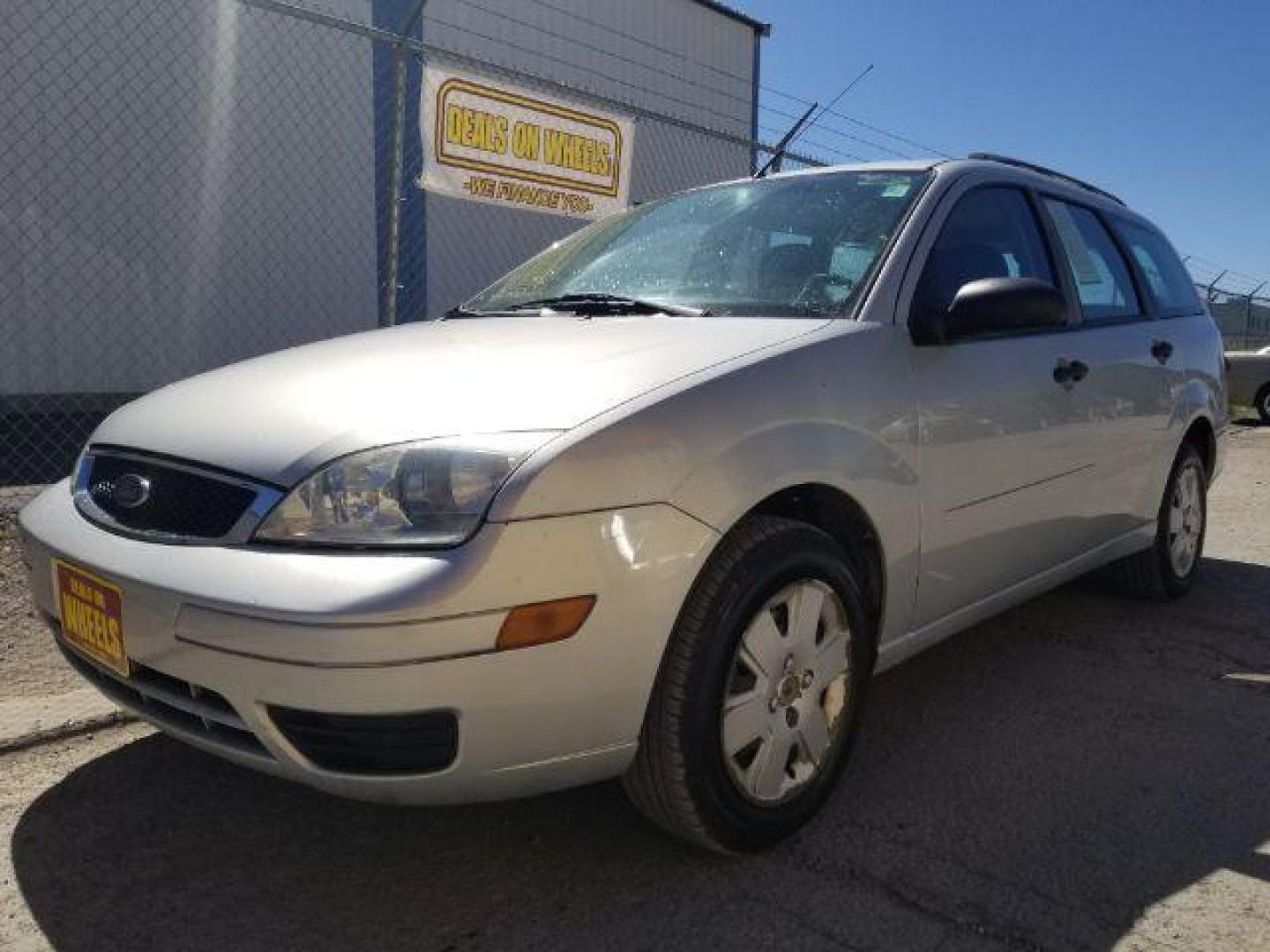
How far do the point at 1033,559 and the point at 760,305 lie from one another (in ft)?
4.03

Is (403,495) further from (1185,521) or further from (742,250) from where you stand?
(1185,521)

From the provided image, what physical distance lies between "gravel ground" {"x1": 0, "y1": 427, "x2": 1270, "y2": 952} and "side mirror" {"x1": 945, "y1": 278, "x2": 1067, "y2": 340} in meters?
1.12

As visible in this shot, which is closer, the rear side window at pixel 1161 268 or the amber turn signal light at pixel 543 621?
the amber turn signal light at pixel 543 621

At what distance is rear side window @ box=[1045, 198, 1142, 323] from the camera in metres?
3.52

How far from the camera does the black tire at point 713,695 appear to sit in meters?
2.00

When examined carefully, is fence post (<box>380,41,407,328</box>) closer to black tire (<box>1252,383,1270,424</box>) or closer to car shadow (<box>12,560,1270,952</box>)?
car shadow (<box>12,560,1270,952</box>)

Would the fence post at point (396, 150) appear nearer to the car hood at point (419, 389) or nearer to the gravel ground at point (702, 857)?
the car hood at point (419, 389)

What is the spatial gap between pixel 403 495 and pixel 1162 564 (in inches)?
135

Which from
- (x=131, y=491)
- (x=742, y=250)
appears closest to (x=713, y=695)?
(x=131, y=491)

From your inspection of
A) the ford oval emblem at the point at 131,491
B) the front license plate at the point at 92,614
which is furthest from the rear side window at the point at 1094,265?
the front license plate at the point at 92,614

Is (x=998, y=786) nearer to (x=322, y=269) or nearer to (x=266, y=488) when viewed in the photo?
(x=266, y=488)

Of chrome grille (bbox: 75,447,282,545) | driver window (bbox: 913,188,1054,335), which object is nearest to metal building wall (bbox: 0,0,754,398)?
driver window (bbox: 913,188,1054,335)

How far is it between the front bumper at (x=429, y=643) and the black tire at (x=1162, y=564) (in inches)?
112

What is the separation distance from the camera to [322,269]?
29.8ft
